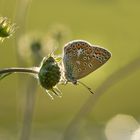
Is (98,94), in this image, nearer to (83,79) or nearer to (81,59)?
(83,79)

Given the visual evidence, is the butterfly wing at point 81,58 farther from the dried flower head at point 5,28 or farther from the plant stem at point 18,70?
the dried flower head at point 5,28

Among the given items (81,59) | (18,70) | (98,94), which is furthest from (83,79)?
(18,70)

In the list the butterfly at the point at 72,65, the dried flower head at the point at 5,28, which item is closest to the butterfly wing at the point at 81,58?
the butterfly at the point at 72,65

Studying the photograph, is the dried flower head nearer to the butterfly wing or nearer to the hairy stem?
the butterfly wing

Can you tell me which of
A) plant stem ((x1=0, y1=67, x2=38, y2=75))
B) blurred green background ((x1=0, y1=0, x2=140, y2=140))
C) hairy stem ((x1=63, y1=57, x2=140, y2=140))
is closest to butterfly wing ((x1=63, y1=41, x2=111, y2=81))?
plant stem ((x1=0, y1=67, x2=38, y2=75))

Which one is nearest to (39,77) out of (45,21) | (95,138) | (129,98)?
(95,138)

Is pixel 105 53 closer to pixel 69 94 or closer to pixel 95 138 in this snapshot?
pixel 95 138
